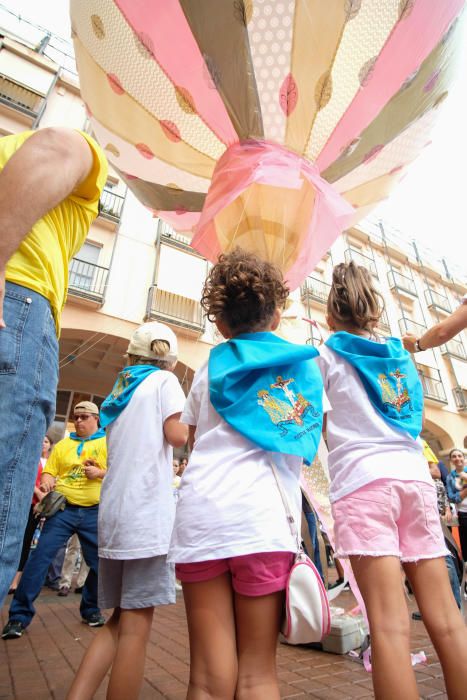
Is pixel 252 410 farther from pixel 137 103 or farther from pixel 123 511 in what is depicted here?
pixel 137 103

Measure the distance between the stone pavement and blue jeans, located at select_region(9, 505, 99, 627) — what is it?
6.8 inches

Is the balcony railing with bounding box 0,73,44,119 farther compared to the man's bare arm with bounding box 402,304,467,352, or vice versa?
the balcony railing with bounding box 0,73,44,119

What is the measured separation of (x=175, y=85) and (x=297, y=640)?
295 centimetres

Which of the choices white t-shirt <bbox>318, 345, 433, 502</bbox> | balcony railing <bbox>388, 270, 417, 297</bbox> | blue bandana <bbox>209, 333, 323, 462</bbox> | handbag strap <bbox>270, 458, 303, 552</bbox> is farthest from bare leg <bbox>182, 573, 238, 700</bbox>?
balcony railing <bbox>388, 270, 417, 297</bbox>

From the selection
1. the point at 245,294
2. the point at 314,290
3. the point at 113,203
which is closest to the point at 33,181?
the point at 245,294

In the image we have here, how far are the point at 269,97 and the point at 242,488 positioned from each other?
2.41 metres

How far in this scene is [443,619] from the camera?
1.29 metres

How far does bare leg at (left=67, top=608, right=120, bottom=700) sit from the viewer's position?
4.66 feet

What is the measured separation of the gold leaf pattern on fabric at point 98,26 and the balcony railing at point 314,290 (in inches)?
392

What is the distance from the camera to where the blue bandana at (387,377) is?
1605 mm

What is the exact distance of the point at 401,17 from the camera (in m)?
2.29

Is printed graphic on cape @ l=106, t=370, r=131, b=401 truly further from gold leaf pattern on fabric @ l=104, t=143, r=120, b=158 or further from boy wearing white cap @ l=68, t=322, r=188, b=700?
gold leaf pattern on fabric @ l=104, t=143, r=120, b=158

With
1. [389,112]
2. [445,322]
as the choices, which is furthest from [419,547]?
[389,112]

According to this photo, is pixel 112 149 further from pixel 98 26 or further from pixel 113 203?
pixel 113 203
